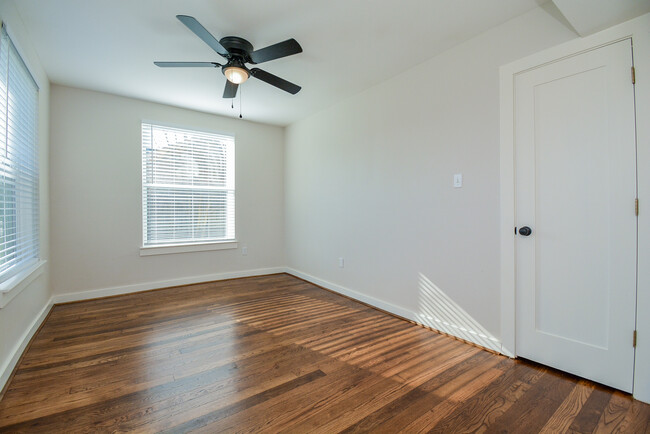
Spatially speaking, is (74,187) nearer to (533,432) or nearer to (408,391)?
(408,391)

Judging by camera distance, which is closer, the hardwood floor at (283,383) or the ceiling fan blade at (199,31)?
the hardwood floor at (283,383)

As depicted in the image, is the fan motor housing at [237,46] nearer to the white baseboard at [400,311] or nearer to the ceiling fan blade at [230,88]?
the ceiling fan blade at [230,88]

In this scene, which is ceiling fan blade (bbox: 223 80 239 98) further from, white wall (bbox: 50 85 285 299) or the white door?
the white door

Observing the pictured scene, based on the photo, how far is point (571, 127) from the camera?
189 cm

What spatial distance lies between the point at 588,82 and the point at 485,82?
25.4 inches

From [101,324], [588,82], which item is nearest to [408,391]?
[588,82]

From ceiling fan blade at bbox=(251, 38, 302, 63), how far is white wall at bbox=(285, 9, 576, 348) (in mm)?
1338

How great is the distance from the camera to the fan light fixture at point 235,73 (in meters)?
2.35

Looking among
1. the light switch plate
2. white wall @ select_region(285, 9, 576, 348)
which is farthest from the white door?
the light switch plate

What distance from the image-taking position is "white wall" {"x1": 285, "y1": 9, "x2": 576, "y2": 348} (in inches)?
88.5

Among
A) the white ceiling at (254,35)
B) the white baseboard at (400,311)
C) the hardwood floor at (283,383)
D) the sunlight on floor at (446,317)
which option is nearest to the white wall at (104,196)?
the white ceiling at (254,35)

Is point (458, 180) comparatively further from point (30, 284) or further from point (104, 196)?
point (104, 196)

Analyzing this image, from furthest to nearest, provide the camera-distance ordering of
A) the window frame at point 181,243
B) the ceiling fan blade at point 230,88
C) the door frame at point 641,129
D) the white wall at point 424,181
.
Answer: the window frame at point 181,243, the ceiling fan blade at point 230,88, the white wall at point 424,181, the door frame at point 641,129

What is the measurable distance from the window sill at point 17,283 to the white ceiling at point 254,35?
1.89m
